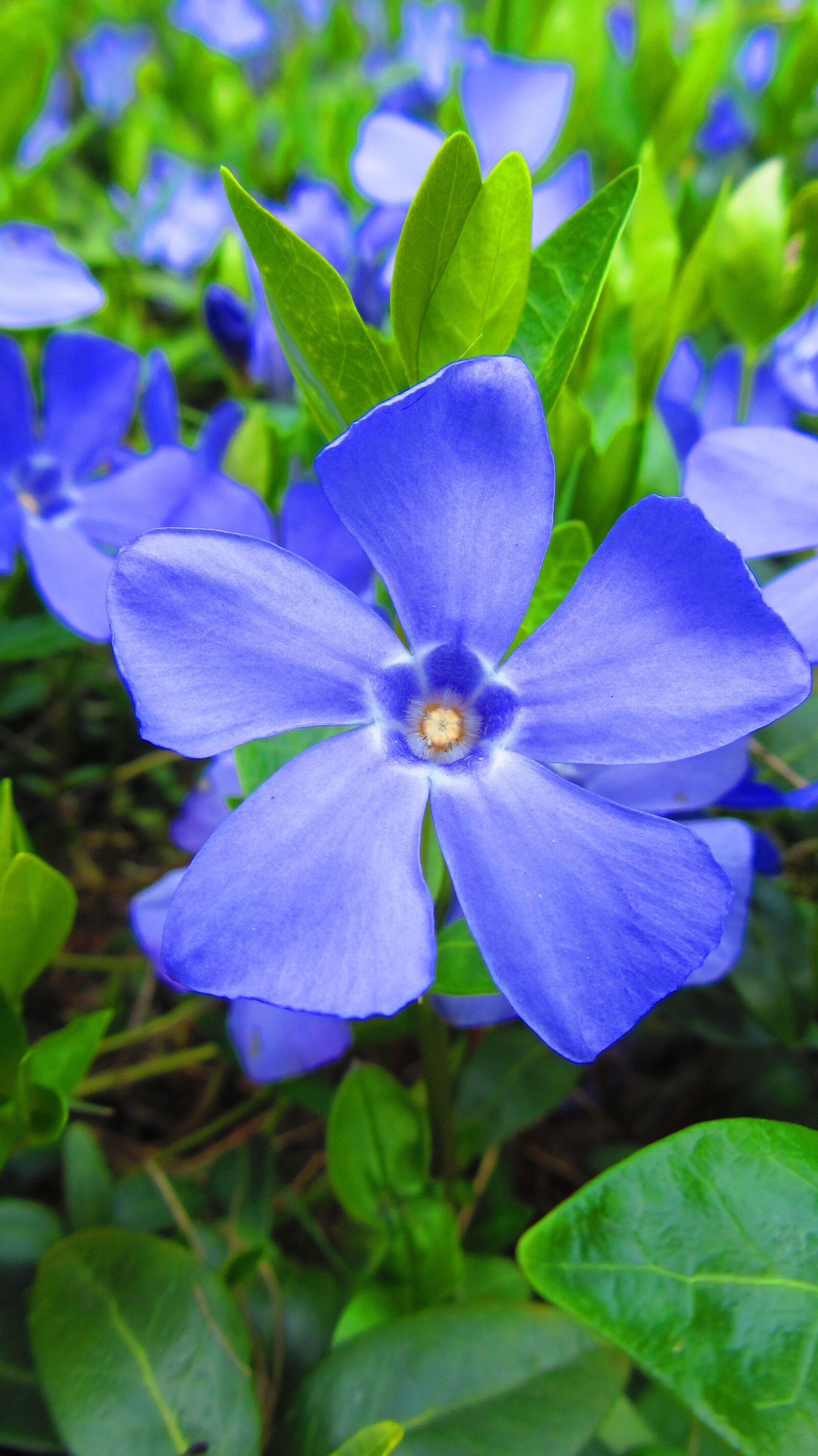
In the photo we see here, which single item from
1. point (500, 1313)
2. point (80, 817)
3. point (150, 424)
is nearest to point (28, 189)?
point (150, 424)

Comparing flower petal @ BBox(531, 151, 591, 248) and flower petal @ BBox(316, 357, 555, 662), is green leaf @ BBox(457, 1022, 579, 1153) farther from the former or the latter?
flower petal @ BBox(531, 151, 591, 248)

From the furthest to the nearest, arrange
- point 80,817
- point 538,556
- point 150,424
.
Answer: point 80,817
point 150,424
point 538,556

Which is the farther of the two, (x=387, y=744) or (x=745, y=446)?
(x=745, y=446)

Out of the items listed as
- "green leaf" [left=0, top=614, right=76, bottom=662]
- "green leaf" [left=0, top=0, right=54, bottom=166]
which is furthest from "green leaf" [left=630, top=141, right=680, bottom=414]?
"green leaf" [left=0, top=0, right=54, bottom=166]

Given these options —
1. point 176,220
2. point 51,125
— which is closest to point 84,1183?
point 176,220

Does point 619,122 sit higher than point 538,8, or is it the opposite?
point 538,8

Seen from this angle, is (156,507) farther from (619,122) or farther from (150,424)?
(619,122)
